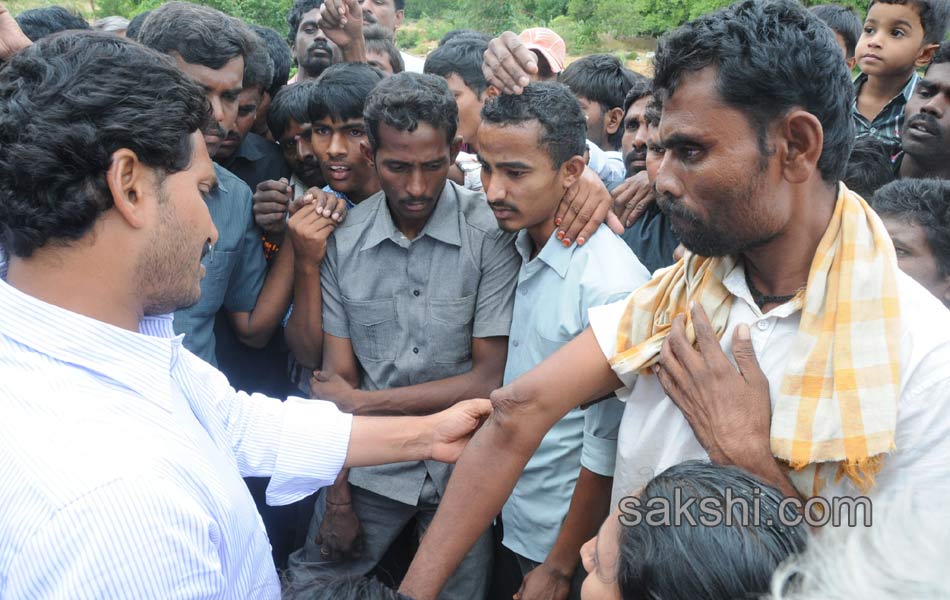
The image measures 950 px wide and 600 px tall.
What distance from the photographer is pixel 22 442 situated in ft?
4.09

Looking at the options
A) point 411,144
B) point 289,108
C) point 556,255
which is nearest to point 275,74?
point 289,108

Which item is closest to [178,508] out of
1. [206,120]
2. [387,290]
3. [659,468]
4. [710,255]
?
[206,120]

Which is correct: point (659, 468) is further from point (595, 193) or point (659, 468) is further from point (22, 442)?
point (22, 442)

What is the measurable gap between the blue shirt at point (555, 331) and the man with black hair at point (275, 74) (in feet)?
7.46

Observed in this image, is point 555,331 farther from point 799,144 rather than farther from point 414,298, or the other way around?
point 799,144

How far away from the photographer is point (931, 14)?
459cm

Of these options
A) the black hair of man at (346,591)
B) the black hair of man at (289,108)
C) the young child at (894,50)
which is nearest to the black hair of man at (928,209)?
the young child at (894,50)

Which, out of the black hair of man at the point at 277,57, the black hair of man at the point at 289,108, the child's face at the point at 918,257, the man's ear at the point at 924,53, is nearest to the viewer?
the child's face at the point at 918,257

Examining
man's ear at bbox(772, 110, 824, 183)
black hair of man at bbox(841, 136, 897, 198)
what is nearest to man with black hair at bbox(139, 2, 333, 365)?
man's ear at bbox(772, 110, 824, 183)

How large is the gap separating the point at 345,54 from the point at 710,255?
322cm

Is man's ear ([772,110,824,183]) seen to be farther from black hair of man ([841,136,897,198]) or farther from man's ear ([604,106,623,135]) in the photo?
man's ear ([604,106,623,135])

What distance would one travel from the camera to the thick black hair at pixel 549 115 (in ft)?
9.54

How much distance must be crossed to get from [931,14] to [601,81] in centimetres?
217

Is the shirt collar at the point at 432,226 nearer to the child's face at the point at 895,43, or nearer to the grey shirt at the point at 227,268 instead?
the grey shirt at the point at 227,268
